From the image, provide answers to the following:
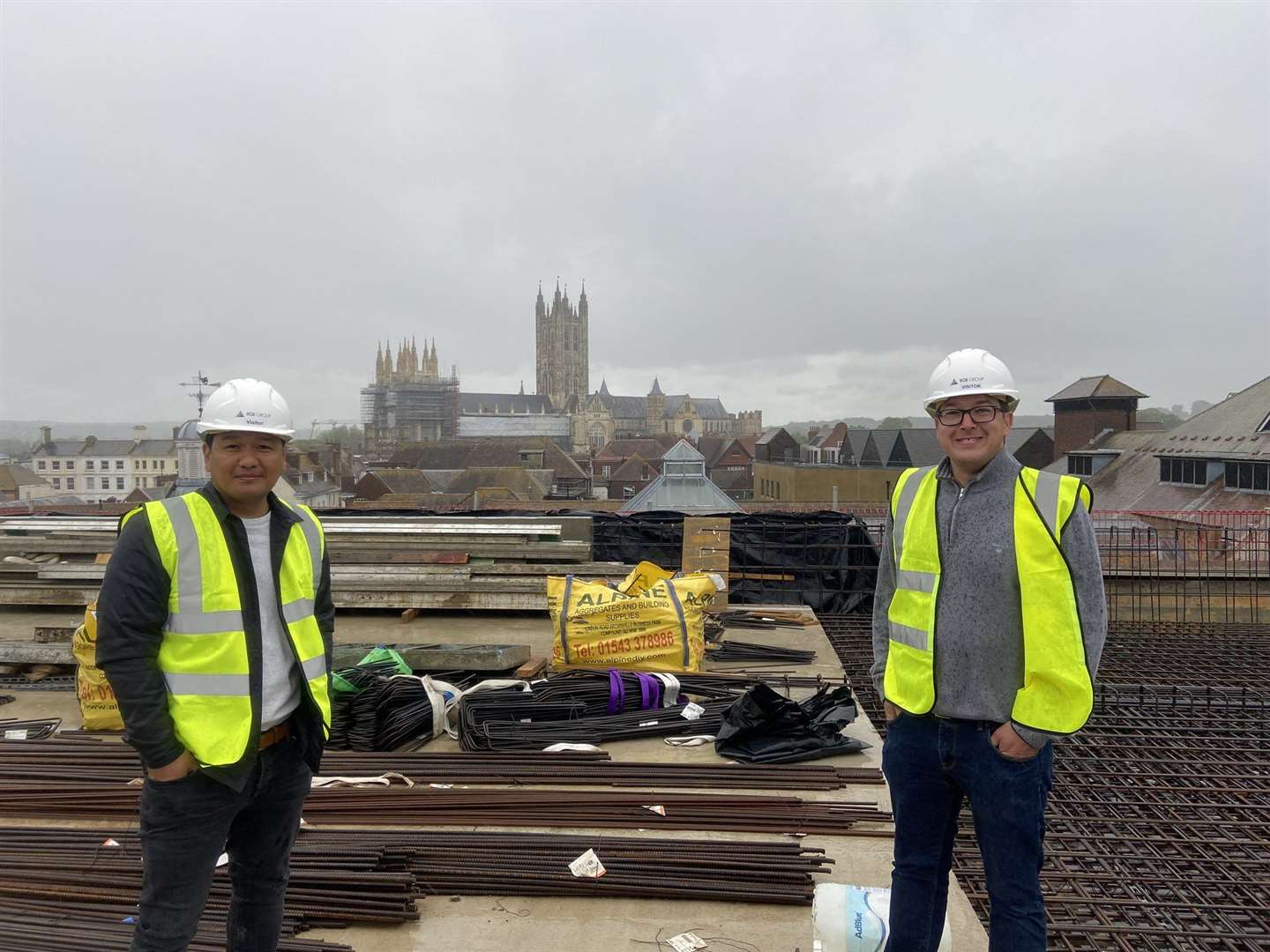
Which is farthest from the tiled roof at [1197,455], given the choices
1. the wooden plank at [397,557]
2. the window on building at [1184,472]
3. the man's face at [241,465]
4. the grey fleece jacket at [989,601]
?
the man's face at [241,465]

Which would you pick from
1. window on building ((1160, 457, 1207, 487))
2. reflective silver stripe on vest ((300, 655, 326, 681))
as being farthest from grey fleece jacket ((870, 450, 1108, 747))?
window on building ((1160, 457, 1207, 487))

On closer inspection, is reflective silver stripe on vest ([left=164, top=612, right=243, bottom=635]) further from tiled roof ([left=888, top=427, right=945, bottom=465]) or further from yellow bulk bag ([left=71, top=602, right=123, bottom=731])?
tiled roof ([left=888, top=427, right=945, bottom=465])

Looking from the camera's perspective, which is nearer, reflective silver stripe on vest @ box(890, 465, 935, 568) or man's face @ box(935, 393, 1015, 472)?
man's face @ box(935, 393, 1015, 472)

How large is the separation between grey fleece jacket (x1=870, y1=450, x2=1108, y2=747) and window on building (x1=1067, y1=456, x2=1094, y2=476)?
112 ft

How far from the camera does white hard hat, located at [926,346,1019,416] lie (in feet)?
8.63

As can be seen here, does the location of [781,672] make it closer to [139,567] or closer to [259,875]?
[259,875]

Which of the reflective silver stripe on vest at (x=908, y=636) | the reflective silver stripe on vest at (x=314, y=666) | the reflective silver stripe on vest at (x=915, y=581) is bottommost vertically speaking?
the reflective silver stripe on vest at (x=314, y=666)

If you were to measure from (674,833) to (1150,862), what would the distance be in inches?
99.8

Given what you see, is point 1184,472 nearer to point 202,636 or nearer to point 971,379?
point 971,379

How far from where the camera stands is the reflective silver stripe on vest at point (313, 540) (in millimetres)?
2799

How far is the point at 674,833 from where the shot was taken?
3.93 metres

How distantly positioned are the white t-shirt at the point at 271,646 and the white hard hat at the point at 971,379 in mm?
2095

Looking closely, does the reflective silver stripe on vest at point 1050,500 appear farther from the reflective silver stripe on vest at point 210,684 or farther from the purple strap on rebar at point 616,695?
the purple strap on rebar at point 616,695

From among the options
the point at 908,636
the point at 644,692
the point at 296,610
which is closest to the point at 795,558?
the point at 644,692
